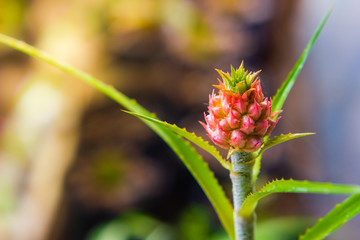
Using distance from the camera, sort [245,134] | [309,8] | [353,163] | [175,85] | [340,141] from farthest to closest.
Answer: [309,8] < [175,85] < [340,141] < [353,163] < [245,134]

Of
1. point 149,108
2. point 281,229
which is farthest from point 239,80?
point 149,108

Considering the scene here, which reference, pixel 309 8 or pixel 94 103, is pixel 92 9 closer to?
pixel 94 103

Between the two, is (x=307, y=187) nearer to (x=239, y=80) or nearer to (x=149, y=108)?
(x=239, y=80)

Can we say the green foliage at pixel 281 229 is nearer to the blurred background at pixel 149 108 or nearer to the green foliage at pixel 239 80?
the blurred background at pixel 149 108

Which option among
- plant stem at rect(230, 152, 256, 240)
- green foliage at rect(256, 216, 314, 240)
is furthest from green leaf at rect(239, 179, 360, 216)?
green foliage at rect(256, 216, 314, 240)

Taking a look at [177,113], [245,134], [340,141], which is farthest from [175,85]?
[245,134]

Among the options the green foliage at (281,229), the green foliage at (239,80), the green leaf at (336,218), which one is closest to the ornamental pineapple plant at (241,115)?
the green foliage at (239,80)

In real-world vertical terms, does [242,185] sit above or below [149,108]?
below
